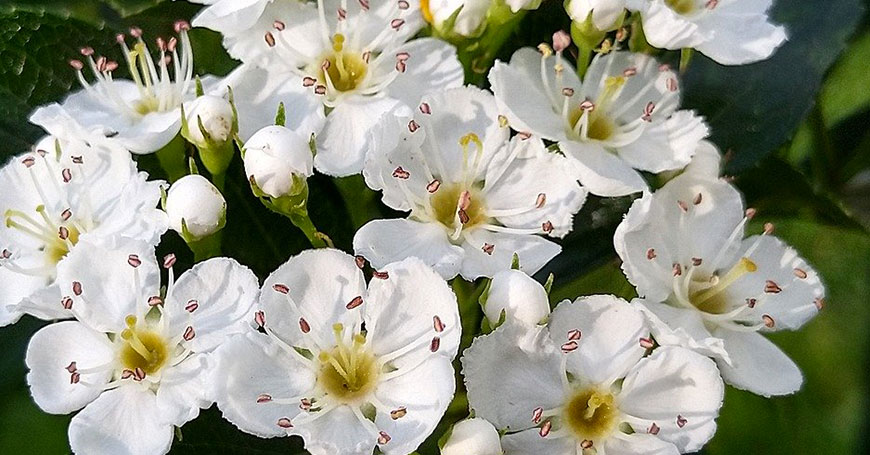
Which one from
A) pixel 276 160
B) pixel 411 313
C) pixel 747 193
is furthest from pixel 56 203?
pixel 747 193

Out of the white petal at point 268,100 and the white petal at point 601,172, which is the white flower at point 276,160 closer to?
the white petal at point 268,100

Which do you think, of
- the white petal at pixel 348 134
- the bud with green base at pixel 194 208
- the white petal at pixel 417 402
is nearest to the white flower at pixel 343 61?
the white petal at pixel 348 134

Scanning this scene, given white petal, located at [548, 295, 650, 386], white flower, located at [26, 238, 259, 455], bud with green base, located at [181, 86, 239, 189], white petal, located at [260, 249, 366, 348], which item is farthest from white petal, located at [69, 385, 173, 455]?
white petal, located at [548, 295, 650, 386]

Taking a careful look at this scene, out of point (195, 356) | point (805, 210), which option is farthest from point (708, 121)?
point (195, 356)

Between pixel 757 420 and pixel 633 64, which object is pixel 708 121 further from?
pixel 757 420

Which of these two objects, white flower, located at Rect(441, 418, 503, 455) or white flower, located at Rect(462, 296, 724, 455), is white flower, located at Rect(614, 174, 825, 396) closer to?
white flower, located at Rect(462, 296, 724, 455)

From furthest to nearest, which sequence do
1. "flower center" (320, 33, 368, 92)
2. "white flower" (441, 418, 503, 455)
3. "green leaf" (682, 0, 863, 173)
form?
"green leaf" (682, 0, 863, 173) < "flower center" (320, 33, 368, 92) < "white flower" (441, 418, 503, 455)

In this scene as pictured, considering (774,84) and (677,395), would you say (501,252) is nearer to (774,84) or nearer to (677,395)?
(677,395)
